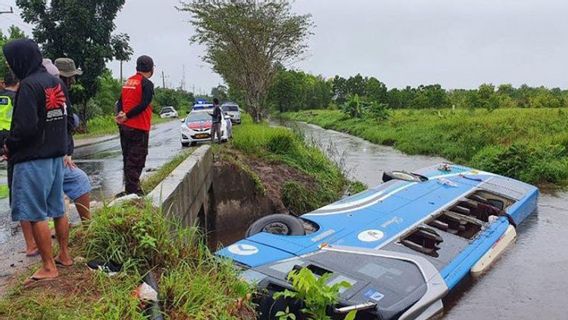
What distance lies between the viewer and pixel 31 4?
21.8 meters

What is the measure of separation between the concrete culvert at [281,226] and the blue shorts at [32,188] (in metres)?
4.20

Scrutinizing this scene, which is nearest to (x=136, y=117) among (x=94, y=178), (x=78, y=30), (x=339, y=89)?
(x=94, y=178)

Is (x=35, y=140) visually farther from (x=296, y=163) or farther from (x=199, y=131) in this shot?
(x=199, y=131)

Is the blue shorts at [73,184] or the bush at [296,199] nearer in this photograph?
the blue shorts at [73,184]

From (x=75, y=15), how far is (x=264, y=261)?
1945cm

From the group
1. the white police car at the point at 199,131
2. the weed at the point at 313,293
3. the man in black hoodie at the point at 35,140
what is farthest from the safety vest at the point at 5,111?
the white police car at the point at 199,131

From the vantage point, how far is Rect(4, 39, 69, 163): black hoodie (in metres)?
3.48

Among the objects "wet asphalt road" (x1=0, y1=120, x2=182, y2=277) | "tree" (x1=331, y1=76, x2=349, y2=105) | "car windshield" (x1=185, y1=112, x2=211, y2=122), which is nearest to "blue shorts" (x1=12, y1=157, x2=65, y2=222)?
"wet asphalt road" (x1=0, y1=120, x2=182, y2=277)

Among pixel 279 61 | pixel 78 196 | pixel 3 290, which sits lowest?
pixel 3 290

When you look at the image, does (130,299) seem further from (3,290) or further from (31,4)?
(31,4)

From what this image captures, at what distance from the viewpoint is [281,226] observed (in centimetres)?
757

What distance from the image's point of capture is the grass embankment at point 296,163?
1280 centimetres

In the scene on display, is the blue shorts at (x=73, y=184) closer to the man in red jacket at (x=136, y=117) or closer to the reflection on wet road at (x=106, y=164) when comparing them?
the man in red jacket at (x=136, y=117)

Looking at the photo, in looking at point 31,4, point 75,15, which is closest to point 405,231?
point 75,15
